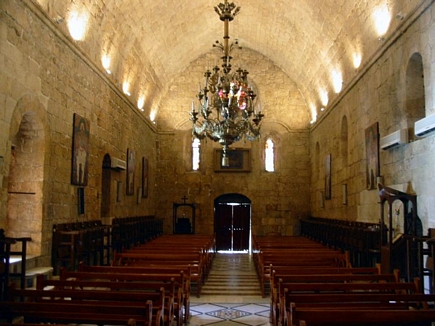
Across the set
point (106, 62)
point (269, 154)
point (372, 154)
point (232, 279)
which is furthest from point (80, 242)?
point (269, 154)

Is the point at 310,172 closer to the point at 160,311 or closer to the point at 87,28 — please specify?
the point at 87,28

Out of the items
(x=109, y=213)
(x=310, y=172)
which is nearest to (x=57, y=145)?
(x=109, y=213)

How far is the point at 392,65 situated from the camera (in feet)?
32.9

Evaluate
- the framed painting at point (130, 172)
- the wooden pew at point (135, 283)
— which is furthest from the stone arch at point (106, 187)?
the wooden pew at point (135, 283)

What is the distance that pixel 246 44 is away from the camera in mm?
19984

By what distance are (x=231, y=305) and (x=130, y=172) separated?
825 centimetres

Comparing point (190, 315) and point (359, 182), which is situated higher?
point (359, 182)

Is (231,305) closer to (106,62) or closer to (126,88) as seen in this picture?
(106,62)

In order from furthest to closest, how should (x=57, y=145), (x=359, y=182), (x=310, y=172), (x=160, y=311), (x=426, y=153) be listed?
1. (x=310, y=172)
2. (x=359, y=182)
3. (x=57, y=145)
4. (x=426, y=153)
5. (x=160, y=311)

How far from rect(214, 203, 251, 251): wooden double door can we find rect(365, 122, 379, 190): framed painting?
31.9ft

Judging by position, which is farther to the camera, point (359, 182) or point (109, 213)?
point (109, 213)

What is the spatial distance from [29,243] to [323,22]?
9.70 m

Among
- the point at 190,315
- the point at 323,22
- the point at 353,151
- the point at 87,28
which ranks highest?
the point at 323,22

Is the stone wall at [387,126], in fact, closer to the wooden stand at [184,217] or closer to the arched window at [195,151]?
the wooden stand at [184,217]
